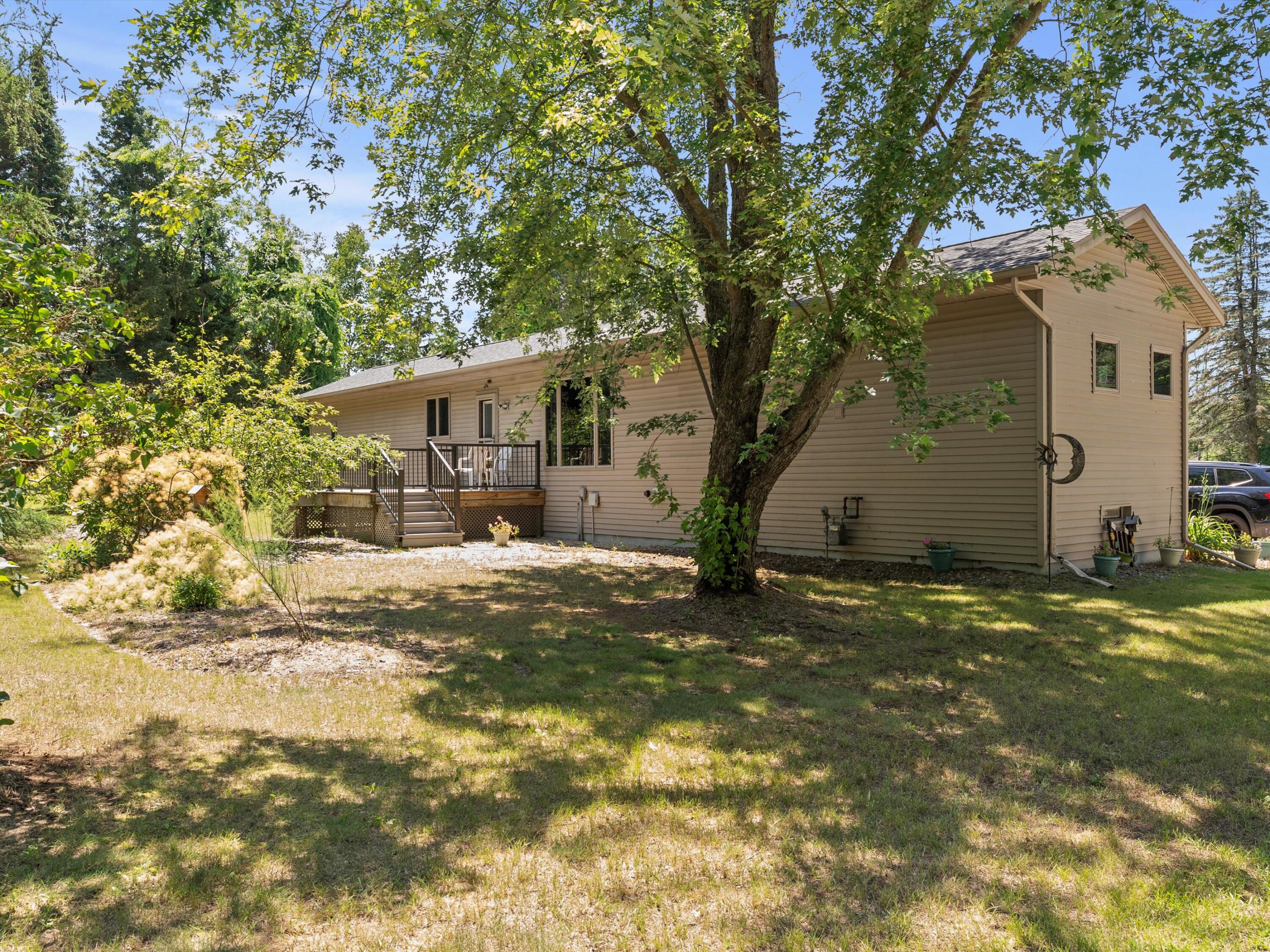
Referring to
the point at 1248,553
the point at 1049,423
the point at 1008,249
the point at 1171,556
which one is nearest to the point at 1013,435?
the point at 1049,423

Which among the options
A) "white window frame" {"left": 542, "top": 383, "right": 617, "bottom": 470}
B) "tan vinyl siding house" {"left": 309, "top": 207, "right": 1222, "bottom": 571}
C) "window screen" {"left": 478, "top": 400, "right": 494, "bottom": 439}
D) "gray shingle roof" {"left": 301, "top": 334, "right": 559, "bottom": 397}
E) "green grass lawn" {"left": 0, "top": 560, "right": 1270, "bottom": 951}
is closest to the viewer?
"green grass lawn" {"left": 0, "top": 560, "right": 1270, "bottom": 951}

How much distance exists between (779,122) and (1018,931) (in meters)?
7.21

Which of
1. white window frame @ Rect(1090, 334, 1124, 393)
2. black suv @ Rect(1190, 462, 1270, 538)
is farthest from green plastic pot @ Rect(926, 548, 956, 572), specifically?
black suv @ Rect(1190, 462, 1270, 538)

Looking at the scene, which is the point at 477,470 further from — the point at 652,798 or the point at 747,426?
the point at 652,798

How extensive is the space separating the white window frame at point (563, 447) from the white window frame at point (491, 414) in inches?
54.9

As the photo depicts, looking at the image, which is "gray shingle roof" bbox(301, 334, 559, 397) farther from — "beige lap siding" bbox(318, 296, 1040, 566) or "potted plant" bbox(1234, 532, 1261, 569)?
"potted plant" bbox(1234, 532, 1261, 569)

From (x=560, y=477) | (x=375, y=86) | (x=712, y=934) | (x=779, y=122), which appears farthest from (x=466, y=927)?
(x=560, y=477)

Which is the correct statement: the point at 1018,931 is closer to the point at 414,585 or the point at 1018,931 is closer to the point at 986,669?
the point at 986,669

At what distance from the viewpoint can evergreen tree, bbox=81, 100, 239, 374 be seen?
85.9 feet

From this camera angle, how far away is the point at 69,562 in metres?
9.51

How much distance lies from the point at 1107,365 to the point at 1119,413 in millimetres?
705

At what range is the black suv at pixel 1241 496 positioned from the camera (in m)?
13.9

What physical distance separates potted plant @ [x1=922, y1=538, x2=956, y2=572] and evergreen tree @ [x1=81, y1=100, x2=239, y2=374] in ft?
75.2

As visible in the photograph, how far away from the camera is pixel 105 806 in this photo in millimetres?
3375
